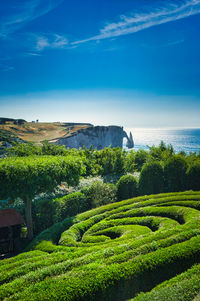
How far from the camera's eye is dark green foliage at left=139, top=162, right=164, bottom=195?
71.3 feet

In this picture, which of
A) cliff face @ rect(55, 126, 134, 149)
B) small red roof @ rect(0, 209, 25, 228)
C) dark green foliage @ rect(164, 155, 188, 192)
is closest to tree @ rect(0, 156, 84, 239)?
small red roof @ rect(0, 209, 25, 228)

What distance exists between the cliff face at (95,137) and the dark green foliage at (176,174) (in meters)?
52.7

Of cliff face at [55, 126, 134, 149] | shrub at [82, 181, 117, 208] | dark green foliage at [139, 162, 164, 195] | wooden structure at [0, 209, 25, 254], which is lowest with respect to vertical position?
wooden structure at [0, 209, 25, 254]

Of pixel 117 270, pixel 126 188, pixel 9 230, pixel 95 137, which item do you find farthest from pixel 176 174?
pixel 95 137

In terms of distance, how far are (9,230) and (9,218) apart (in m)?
0.92

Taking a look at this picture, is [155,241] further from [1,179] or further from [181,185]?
Answer: [181,185]

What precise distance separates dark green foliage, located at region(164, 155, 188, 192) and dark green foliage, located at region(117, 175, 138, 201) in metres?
3.68

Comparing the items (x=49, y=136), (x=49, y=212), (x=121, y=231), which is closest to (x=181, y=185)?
(x=121, y=231)

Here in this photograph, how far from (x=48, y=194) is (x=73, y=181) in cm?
414

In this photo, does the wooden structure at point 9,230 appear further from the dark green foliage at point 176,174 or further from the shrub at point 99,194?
the dark green foliage at point 176,174

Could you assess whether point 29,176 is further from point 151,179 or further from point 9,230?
→ point 151,179

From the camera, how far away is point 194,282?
7.12 meters

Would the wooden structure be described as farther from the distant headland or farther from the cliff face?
the cliff face

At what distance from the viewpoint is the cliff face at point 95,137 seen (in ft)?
244
